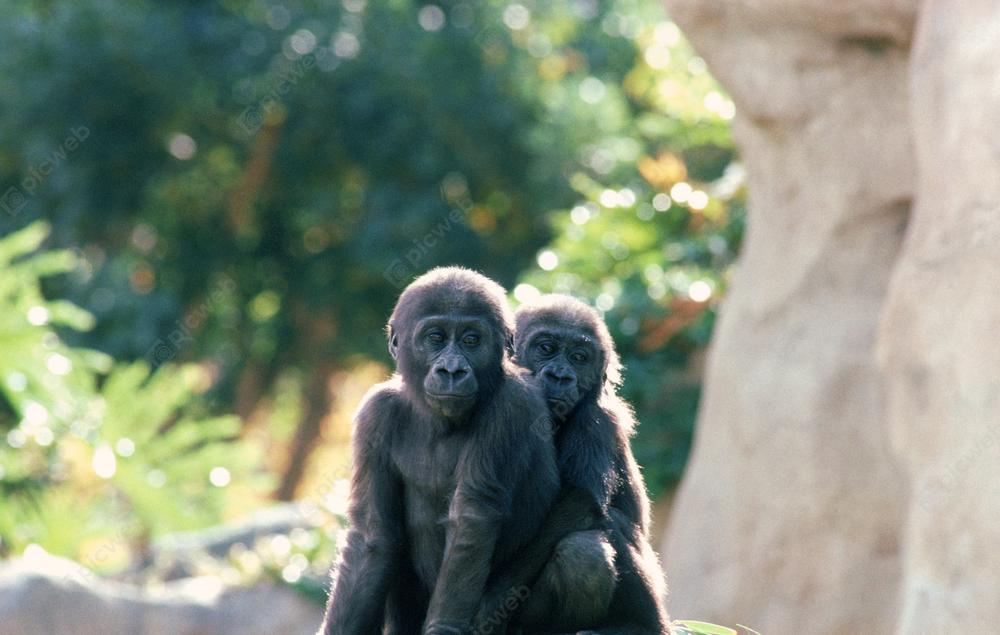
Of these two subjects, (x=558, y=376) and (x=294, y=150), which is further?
(x=294, y=150)

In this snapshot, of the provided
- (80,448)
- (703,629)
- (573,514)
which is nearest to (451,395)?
(573,514)

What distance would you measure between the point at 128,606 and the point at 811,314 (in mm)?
5519

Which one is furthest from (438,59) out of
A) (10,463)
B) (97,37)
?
(10,463)

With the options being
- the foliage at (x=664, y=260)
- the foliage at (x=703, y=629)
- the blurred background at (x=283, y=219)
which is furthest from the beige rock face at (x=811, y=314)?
the foliage at (x=703, y=629)

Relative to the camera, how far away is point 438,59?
44.0 feet

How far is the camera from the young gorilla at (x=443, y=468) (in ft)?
10.8

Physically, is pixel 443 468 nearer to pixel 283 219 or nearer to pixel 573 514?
pixel 573 514

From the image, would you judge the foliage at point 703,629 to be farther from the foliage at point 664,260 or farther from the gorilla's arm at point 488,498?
the foliage at point 664,260

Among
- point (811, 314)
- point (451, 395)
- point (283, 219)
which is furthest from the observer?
point (283, 219)

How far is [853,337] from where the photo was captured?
274 inches

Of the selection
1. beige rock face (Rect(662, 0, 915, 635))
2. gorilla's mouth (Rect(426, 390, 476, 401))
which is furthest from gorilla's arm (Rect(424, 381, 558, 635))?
beige rock face (Rect(662, 0, 915, 635))

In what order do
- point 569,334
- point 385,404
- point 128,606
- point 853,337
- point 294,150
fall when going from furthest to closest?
point 294,150 → point 128,606 → point 853,337 → point 569,334 → point 385,404

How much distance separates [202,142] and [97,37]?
1864 mm

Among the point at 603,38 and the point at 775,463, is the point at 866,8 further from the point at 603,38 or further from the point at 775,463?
the point at 603,38
